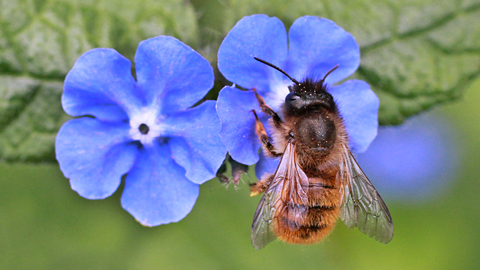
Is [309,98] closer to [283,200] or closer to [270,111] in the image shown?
[270,111]

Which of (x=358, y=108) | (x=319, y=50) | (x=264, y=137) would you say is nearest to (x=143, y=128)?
(x=264, y=137)

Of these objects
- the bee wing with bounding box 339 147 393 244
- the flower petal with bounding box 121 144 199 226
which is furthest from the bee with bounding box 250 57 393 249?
the flower petal with bounding box 121 144 199 226

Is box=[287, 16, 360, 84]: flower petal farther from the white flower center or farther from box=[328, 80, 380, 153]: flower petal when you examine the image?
the white flower center

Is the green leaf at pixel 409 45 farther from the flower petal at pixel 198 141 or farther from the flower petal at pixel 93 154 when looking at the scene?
the flower petal at pixel 93 154

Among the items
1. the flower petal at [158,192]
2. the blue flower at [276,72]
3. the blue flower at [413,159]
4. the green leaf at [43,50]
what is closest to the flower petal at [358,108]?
the blue flower at [276,72]

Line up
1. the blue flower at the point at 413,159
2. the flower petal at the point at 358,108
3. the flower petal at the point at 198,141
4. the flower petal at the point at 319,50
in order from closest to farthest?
1. the flower petal at the point at 198,141
2. the flower petal at the point at 319,50
3. the flower petal at the point at 358,108
4. the blue flower at the point at 413,159
